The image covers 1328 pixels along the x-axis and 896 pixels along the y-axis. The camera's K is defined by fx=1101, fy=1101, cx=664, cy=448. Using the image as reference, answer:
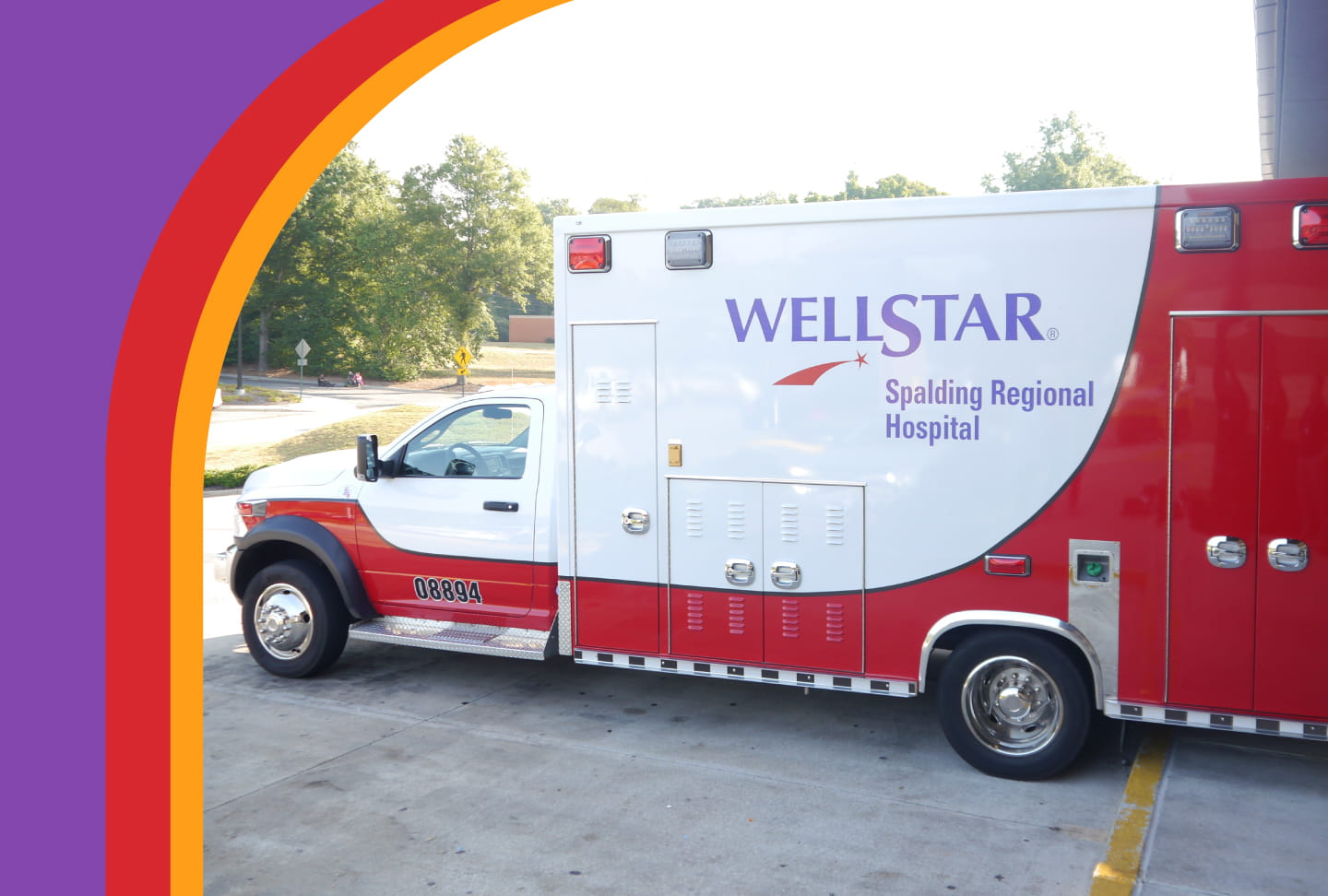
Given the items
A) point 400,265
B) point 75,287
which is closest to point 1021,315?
point 75,287

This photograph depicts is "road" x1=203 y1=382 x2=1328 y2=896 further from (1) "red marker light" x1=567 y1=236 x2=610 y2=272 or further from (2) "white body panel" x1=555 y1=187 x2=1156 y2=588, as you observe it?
(1) "red marker light" x1=567 y1=236 x2=610 y2=272

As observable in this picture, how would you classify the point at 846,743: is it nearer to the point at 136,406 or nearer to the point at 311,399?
the point at 136,406

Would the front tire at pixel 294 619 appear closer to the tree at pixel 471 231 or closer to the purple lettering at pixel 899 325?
the purple lettering at pixel 899 325

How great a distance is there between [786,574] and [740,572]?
27cm

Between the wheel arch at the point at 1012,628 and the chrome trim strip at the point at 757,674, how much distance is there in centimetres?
16

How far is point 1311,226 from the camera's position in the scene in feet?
16.7

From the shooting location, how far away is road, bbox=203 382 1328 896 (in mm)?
4758

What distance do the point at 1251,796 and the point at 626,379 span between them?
12.9 ft

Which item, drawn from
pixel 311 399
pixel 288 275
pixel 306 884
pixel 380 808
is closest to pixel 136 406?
pixel 306 884

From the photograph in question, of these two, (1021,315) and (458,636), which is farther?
(458,636)

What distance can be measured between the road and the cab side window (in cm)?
150

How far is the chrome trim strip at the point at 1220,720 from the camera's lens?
5.19 meters

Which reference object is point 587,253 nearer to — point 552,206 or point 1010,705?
point 1010,705

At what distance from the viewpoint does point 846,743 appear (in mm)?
6414
